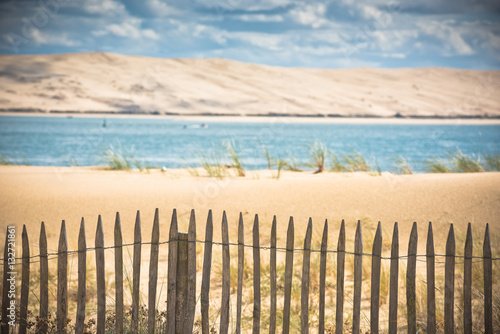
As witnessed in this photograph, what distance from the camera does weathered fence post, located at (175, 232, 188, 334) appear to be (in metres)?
2.94

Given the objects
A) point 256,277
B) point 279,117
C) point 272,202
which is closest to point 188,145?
point 272,202

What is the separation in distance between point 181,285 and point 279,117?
6957 cm

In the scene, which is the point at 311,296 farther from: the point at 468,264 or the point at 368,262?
the point at 468,264

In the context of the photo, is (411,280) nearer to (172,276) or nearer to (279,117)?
(172,276)

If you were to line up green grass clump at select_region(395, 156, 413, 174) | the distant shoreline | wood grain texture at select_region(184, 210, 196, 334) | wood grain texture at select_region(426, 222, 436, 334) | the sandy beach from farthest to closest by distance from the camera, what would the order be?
the distant shoreline < green grass clump at select_region(395, 156, 413, 174) < the sandy beach < wood grain texture at select_region(184, 210, 196, 334) < wood grain texture at select_region(426, 222, 436, 334)

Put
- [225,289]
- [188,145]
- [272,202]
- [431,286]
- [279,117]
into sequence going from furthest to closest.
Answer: [279,117] < [188,145] < [272,202] < [225,289] < [431,286]

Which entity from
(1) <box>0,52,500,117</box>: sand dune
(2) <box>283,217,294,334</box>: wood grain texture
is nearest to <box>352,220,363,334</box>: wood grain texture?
(2) <box>283,217,294,334</box>: wood grain texture

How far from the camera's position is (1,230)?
19.0ft

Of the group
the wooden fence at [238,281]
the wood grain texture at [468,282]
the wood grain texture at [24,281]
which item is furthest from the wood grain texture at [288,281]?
the wood grain texture at [24,281]

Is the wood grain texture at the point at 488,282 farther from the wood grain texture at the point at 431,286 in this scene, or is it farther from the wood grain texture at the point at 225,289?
the wood grain texture at the point at 225,289

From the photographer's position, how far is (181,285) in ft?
9.76

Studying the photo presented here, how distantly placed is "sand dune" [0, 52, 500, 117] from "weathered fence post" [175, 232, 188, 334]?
214 feet

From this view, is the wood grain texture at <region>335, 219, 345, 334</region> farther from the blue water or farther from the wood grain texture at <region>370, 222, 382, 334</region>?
the blue water

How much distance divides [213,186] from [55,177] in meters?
2.56
